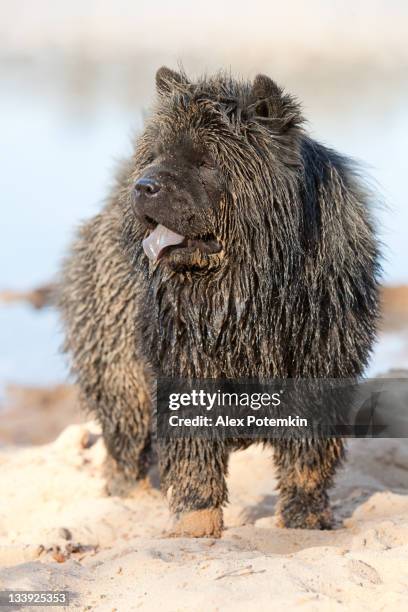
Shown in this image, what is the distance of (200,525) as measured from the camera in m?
6.07

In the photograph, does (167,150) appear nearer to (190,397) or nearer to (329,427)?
(190,397)

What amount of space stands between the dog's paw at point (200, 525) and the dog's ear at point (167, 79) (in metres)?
2.45

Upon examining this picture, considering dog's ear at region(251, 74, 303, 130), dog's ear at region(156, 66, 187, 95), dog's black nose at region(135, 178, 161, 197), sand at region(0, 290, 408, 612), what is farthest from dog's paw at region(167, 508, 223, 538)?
dog's ear at region(156, 66, 187, 95)

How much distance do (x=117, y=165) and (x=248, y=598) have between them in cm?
393

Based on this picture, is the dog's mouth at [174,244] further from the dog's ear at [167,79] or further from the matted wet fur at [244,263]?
the dog's ear at [167,79]

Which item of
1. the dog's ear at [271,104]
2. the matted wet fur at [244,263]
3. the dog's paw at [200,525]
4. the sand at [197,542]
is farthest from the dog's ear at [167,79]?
the sand at [197,542]

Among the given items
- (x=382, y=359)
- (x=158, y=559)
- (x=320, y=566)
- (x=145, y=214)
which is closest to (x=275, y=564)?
(x=320, y=566)

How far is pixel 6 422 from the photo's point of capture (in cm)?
1146

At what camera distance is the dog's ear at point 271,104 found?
5496 mm

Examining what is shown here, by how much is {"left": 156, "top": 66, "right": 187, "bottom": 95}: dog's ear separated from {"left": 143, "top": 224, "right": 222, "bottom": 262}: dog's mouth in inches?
37.9

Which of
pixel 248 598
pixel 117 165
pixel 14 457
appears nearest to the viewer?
pixel 248 598

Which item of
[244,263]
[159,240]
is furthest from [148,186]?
[244,263]

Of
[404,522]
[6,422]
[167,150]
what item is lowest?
[6,422]

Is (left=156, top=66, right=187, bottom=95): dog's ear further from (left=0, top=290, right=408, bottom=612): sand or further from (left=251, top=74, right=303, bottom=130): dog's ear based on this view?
(left=0, top=290, right=408, bottom=612): sand
